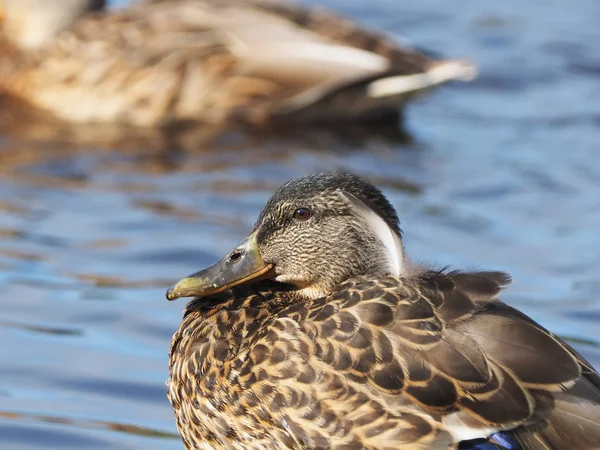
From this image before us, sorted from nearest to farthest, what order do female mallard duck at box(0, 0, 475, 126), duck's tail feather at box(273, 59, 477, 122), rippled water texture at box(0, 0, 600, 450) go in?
rippled water texture at box(0, 0, 600, 450) → female mallard duck at box(0, 0, 475, 126) → duck's tail feather at box(273, 59, 477, 122)

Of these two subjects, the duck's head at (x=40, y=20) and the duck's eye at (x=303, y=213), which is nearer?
the duck's eye at (x=303, y=213)

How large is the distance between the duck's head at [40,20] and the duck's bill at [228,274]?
5.55m

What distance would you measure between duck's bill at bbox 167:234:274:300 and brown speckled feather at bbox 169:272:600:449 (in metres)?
0.23

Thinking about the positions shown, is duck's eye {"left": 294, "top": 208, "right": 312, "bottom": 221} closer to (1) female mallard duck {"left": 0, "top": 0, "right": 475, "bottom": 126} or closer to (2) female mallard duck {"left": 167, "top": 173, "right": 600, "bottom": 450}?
(2) female mallard duck {"left": 167, "top": 173, "right": 600, "bottom": 450}

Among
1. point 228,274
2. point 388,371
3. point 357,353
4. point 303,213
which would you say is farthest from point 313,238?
point 388,371

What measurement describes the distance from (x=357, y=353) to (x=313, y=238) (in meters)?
0.70

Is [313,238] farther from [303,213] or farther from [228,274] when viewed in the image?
[228,274]

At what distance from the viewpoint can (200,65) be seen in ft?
32.6

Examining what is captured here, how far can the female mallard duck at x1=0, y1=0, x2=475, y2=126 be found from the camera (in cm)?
988

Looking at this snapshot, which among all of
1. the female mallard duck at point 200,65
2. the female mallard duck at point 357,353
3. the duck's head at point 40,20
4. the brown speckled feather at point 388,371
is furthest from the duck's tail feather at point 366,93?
the brown speckled feather at point 388,371

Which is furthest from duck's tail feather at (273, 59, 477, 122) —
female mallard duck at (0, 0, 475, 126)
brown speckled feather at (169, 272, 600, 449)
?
brown speckled feather at (169, 272, 600, 449)

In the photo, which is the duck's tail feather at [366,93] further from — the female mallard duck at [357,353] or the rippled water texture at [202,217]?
the female mallard duck at [357,353]

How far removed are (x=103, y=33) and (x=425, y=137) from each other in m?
2.53

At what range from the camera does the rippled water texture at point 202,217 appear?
6.11 metres
